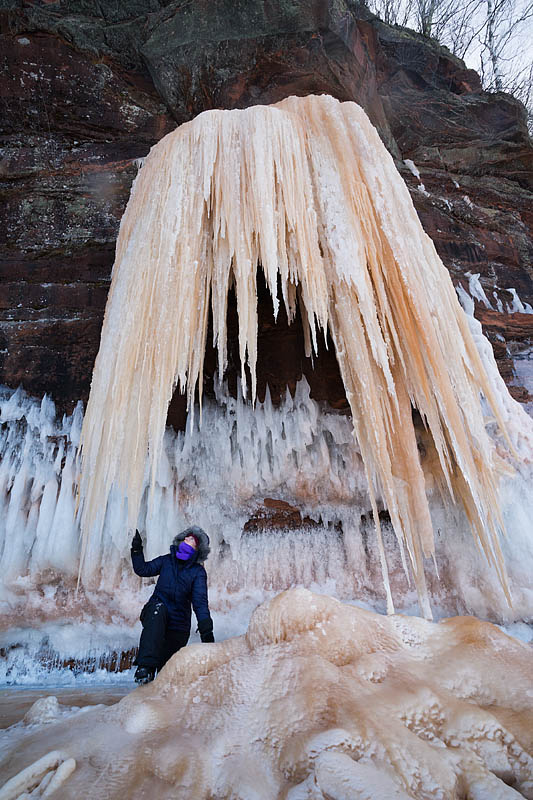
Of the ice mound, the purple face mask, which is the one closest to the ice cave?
the ice mound

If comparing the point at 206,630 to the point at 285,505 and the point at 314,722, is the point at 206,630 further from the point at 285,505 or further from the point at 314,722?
the point at 285,505

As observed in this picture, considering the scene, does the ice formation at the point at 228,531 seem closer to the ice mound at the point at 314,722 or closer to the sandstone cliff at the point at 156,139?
the sandstone cliff at the point at 156,139

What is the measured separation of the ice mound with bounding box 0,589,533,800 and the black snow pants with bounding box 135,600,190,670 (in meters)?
0.87

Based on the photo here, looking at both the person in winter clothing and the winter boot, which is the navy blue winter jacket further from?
the winter boot

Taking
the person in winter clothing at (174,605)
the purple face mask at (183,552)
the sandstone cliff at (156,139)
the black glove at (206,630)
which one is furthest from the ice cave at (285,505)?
the sandstone cliff at (156,139)

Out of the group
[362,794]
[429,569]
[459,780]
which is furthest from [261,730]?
[429,569]

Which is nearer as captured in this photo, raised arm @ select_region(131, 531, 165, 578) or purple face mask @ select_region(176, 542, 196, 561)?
purple face mask @ select_region(176, 542, 196, 561)

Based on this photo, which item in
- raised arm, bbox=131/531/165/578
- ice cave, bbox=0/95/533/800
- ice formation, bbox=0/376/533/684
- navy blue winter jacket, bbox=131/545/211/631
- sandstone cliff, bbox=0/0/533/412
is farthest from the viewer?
sandstone cliff, bbox=0/0/533/412

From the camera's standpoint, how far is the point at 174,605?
299 centimetres

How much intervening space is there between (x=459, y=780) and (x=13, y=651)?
406cm

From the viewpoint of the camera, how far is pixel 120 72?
5613 mm

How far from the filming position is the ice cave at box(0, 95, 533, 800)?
56.3 inches

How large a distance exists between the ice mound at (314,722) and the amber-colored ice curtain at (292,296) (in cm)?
Result: 133

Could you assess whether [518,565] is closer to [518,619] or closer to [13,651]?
[518,619]
